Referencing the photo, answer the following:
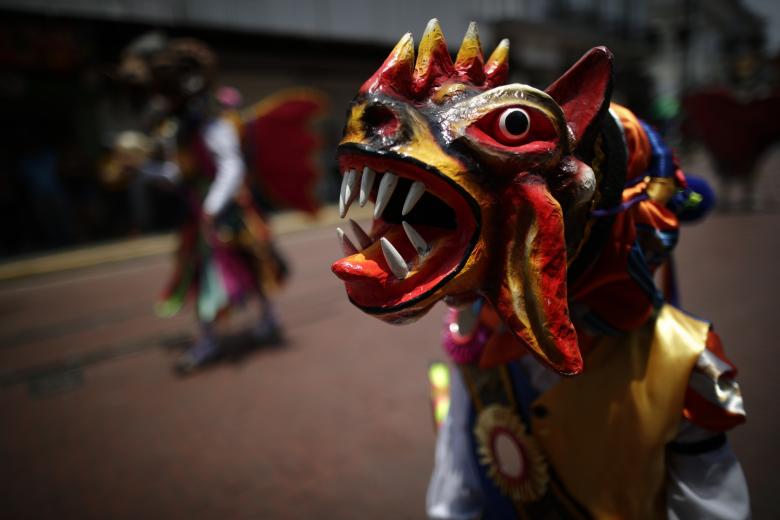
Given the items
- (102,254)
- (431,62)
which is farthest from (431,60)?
(102,254)

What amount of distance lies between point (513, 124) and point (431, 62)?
0.50ft

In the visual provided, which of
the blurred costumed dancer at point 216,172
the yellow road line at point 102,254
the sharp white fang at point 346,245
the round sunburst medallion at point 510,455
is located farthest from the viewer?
the yellow road line at point 102,254

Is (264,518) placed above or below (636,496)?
below

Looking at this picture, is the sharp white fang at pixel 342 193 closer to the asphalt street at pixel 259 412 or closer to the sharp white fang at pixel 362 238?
the sharp white fang at pixel 362 238

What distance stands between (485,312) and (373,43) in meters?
10.6

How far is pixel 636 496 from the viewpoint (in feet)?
2.89

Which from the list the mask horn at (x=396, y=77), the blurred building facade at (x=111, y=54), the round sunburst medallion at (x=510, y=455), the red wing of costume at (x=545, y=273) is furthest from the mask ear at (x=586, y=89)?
the blurred building facade at (x=111, y=54)

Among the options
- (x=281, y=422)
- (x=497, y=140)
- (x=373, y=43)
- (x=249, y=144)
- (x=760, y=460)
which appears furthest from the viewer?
(x=373, y=43)

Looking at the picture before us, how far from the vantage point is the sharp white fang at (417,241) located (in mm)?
712

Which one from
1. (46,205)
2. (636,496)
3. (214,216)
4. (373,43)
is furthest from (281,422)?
(373,43)

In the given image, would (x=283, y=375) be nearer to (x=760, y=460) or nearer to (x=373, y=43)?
(x=760, y=460)

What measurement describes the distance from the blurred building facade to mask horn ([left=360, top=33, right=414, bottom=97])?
17.3 ft

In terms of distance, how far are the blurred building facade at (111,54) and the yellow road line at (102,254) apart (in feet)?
2.04

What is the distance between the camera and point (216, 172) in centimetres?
304
